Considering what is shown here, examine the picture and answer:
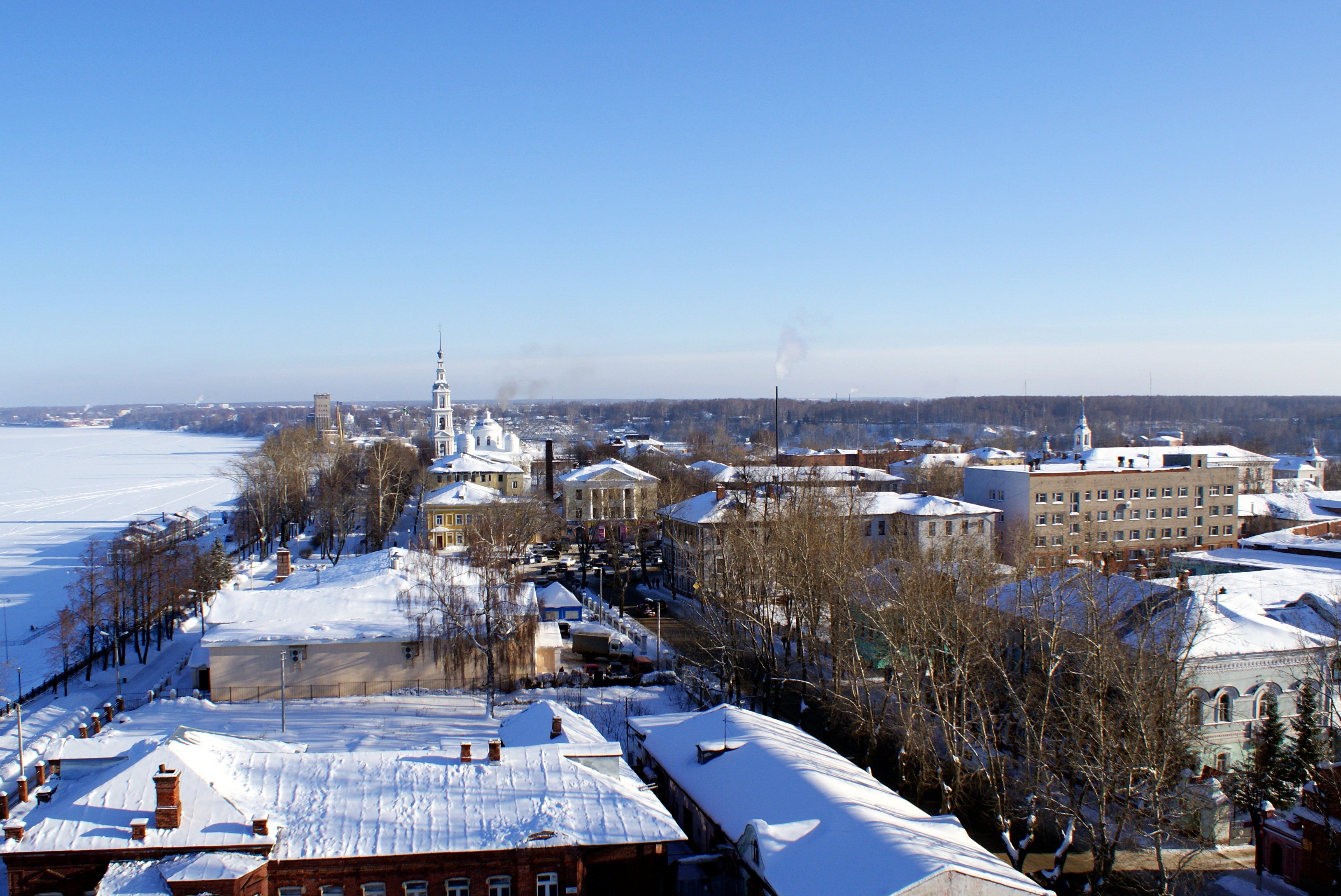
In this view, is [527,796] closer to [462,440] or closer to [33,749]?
[33,749]

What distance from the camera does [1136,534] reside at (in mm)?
49062

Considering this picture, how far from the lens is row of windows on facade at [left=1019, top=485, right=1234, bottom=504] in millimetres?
47906

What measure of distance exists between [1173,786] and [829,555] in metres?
10.1

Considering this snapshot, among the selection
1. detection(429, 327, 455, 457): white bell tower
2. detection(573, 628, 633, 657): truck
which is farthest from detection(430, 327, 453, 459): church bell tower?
detection(573, 628, 633, 657): truck

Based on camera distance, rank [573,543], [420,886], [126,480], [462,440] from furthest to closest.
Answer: [126,480], [462,440], [573,543], [420,886]

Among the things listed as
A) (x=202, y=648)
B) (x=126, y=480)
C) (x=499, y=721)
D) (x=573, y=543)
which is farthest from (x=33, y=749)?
(x=126, y=480)

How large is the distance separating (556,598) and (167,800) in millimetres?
21635

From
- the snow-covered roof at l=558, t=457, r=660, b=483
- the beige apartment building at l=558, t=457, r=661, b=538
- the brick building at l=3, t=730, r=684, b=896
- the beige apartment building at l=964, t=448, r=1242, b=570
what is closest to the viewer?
the brick building at l=3, t=730, r=684, b=896

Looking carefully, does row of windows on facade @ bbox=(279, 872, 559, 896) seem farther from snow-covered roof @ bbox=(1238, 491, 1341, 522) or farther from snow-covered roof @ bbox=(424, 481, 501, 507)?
snow-covered roof @ bbox=(1238, 491, 1341, 522)

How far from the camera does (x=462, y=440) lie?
83.8 metres

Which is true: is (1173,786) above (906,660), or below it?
below

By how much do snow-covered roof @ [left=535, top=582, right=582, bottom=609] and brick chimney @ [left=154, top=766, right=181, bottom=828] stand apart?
20.0 meters

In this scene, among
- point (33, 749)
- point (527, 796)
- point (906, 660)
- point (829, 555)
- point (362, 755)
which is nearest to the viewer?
point (527, 796)

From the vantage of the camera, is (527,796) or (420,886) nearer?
(420,886)
